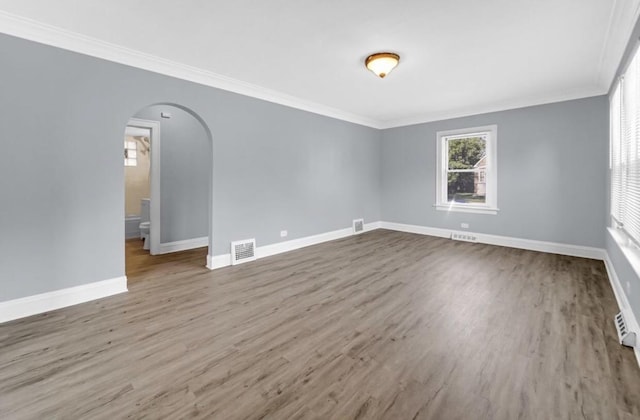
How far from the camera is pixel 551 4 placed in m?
2.44

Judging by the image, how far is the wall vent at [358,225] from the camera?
6740mm

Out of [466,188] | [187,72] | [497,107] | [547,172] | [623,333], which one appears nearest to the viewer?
[623,333]

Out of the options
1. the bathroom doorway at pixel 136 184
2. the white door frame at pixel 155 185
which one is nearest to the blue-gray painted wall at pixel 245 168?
the white door frame at pixel 155 185

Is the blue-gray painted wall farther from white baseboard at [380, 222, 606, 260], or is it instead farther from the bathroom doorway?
the bathroom doorway

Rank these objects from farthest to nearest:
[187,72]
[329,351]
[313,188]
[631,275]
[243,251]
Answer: [313,188]
[243,251]
[187,72]
[631,275]
[329,351]

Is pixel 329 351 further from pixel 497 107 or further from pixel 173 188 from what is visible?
pixel 497 107

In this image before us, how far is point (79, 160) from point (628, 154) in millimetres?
5490

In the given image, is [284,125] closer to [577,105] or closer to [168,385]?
[168,385]

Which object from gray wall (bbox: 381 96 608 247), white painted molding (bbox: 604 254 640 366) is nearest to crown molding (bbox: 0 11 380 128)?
gray wall (bbox: 381 96 608 247)

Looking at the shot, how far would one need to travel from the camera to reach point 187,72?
3.78 meters

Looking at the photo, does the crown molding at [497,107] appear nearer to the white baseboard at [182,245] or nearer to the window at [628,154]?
the window at [628,154]

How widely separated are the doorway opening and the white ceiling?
5.02 feet

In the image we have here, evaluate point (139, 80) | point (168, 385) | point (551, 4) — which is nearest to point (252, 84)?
point (139, 80)

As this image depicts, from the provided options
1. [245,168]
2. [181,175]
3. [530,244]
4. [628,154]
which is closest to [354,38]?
[245,168]
